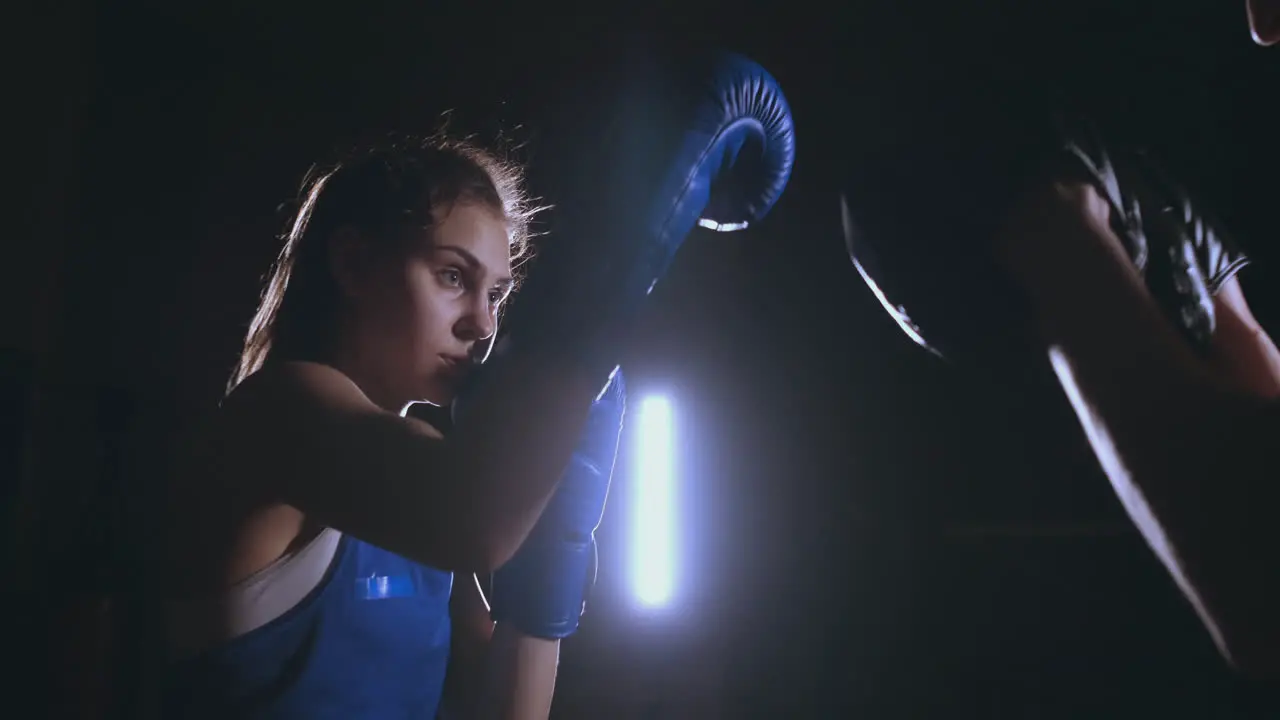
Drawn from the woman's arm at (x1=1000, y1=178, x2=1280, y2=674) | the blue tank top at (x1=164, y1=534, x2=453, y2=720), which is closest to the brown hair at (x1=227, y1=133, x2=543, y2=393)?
the blue tank top at (x1=164, y1=534, x2=453, y2=720)

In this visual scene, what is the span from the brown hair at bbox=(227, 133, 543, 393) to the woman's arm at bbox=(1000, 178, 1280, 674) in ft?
2.30

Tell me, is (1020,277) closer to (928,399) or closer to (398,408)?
(398,408)

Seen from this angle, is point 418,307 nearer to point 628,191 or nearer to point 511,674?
point 628,191

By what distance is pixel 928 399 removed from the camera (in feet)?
7.71

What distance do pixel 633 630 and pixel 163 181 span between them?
1.88 m

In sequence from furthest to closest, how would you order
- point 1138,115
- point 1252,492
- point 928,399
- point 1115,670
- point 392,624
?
point 928,399, point 1115,670, point 1138,115, point 392,624, point 1252,492

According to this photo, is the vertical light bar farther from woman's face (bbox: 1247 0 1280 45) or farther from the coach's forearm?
woman's face (bbox: 1247 0 1280 45)

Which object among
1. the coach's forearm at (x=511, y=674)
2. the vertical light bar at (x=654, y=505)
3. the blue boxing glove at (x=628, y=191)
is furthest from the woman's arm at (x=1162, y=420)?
the vertical light bar at (x=654, y=505)

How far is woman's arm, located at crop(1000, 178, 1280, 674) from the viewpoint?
58 cm

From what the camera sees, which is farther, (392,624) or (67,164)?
(67,164)

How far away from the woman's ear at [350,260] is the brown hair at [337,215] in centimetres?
1

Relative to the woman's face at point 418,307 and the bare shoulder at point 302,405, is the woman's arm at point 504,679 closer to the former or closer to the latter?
the woman's face at point 418,307

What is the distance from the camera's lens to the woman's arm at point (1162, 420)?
0.58 metres

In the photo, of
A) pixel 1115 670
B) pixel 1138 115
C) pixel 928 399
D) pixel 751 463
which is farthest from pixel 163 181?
pixel 1115 670
